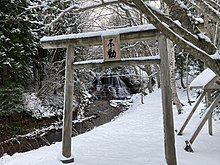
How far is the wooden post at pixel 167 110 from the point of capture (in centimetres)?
404

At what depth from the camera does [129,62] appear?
4.35 m

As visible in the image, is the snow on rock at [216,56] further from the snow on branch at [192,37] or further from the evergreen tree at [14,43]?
the evergreen tree at [14,43]

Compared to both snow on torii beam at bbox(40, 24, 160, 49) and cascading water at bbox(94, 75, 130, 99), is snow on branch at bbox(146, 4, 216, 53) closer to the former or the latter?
snow on torii beam at bbox(40, 24, 160, 49)

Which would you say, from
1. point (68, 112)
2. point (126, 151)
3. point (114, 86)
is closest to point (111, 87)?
point (114, 86)

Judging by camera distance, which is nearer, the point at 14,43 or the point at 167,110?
the point at 167,110

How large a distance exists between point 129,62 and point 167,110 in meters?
1.00

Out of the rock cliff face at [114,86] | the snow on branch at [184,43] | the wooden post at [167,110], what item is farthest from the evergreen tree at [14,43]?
the snow on branch at [184,43]

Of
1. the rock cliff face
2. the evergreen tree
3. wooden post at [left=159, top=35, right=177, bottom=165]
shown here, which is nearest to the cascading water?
the rock cliff face

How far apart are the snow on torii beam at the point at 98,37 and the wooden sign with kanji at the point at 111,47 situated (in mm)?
93

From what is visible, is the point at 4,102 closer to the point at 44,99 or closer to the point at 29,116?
the point at 29,116

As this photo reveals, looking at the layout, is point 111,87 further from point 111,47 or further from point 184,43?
point 184,43

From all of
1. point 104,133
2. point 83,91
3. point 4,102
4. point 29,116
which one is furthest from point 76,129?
point 83,91

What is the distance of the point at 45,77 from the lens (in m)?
14.5

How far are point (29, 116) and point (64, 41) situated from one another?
8766 mm
